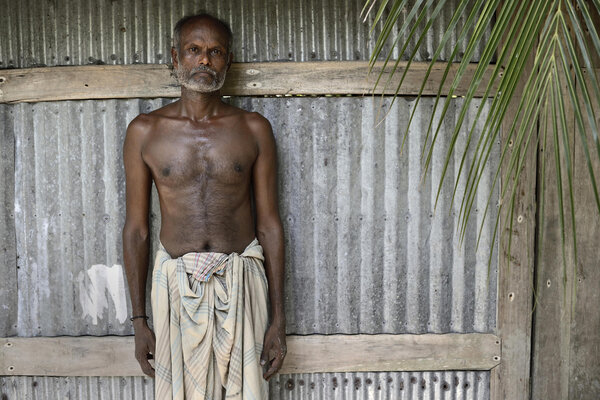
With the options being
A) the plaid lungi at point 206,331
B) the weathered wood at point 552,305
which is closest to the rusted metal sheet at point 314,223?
the weathered wood at point 552,305

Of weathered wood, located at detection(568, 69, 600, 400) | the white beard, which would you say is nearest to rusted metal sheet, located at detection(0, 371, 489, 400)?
weathered wood, located at detection(568, 69, 600, 400)

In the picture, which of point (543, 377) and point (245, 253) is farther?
point (543, 377)

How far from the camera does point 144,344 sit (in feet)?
8.17

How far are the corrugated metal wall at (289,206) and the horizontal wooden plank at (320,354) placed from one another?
57mm

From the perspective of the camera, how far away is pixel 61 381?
8.87 ft

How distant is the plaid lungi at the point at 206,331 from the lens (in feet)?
7.70

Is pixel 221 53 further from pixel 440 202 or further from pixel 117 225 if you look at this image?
pixel 440 202

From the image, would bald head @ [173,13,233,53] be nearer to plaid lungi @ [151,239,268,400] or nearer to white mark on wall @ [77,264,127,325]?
plaid lungi @ [151,239,268,400]

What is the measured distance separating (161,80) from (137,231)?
0.72 meters

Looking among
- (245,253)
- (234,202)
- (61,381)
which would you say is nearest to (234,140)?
(234,202)


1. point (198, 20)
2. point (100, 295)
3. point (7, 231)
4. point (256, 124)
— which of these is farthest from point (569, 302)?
point (7, 231)

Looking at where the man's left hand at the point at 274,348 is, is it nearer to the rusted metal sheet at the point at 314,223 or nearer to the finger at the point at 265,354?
the finger at the point at 265,354

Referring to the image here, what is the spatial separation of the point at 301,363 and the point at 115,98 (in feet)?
5.13

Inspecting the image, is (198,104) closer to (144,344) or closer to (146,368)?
(144,344)
